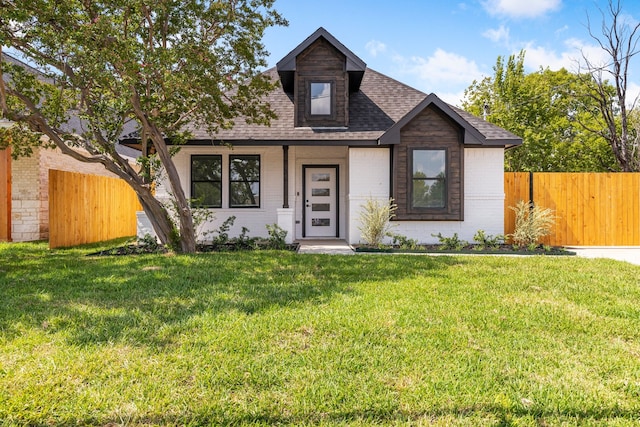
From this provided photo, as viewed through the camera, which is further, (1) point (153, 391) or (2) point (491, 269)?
(2) point (491, 269)

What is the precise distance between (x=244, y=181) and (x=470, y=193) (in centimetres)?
651

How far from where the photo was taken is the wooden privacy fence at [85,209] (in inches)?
378

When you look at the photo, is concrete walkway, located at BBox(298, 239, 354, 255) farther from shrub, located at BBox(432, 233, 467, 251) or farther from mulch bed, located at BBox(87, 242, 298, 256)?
shrub, located at BBox(432, 233, 467, 251)

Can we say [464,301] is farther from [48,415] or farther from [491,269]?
[48,415]

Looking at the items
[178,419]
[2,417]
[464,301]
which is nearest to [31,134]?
[2,417]

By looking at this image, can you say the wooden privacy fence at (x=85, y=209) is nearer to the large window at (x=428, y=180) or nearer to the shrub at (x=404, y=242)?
the shrub at (x=404, y=242)

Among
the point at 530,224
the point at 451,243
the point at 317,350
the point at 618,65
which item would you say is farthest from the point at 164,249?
the point at 618,65

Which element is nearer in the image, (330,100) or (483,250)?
(483,250)

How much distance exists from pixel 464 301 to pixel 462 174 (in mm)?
6239

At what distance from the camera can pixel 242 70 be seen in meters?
8.11

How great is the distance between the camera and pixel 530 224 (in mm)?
9594

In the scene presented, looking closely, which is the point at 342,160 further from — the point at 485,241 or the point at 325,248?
the point at 485,241

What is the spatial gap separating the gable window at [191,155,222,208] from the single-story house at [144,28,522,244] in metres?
0.03

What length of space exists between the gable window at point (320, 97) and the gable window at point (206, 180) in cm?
A: 320
